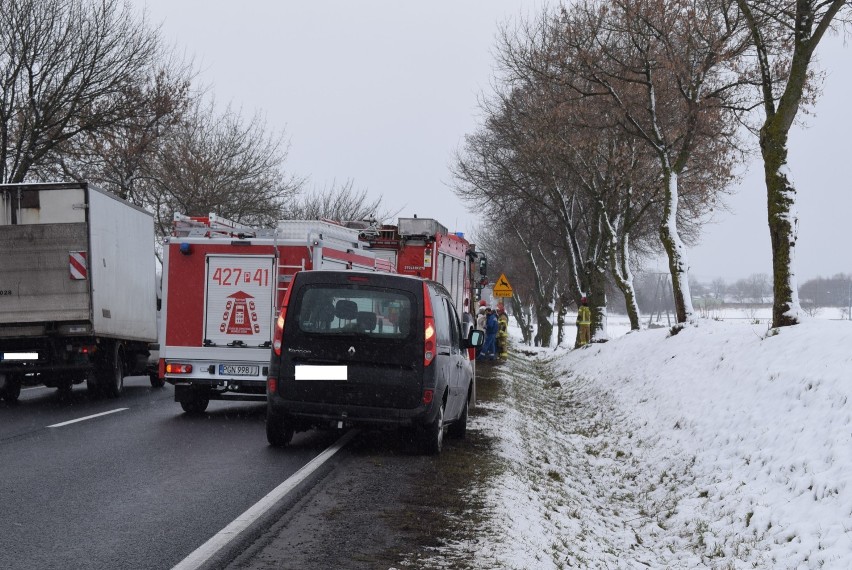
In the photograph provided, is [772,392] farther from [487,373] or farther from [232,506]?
[487,373]

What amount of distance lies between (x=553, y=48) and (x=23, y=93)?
13.9 metres

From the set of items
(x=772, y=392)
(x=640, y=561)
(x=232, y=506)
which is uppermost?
(x=772, y=392)

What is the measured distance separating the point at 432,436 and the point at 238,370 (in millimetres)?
4099

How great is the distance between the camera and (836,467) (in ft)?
23.2

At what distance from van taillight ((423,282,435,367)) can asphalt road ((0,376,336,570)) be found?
1.65 m

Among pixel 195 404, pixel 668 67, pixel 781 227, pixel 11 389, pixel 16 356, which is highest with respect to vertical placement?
pixel 668 67

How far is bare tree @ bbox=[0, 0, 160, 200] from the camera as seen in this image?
924 inches

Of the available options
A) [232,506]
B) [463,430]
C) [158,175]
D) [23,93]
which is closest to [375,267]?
[463,430]

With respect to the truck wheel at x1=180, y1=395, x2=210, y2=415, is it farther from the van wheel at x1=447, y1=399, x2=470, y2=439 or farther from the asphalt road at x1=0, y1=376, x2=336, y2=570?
the van wheel at x1=447, y1=399, x2=470, y2=439

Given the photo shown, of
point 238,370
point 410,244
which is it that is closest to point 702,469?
point 238,370

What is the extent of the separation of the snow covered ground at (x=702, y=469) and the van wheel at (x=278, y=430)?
2373mm

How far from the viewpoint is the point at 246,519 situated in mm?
6547

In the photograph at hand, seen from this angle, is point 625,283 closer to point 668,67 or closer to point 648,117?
point 648,117

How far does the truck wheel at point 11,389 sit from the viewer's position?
15000 mm
